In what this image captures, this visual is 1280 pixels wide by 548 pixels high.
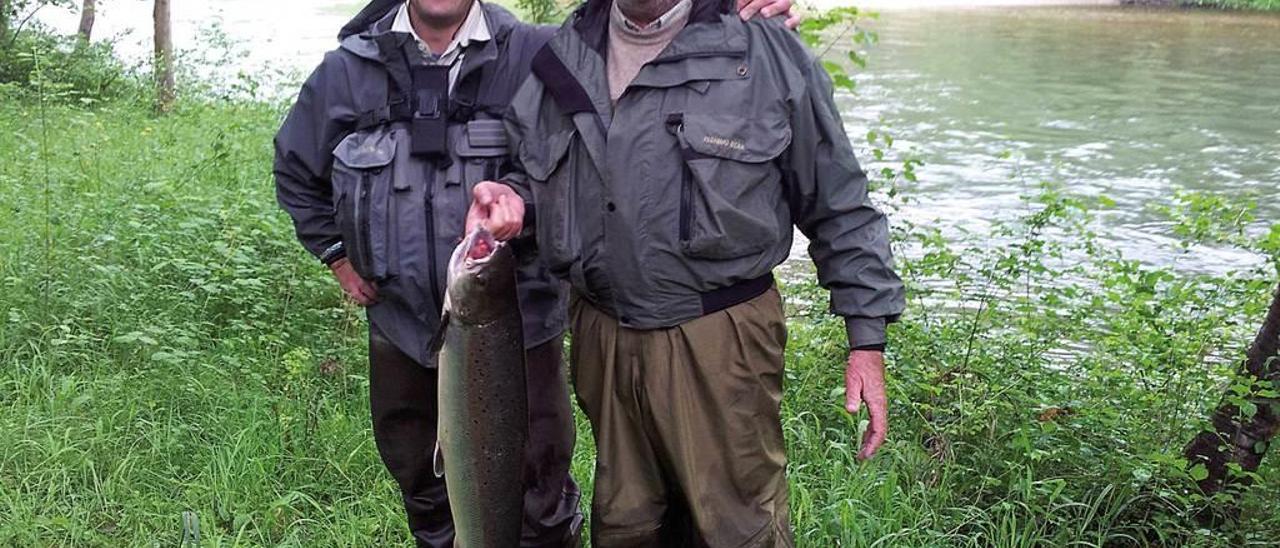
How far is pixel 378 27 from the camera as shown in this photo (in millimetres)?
3252

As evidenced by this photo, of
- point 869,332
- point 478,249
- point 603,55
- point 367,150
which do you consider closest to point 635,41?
point 603,55

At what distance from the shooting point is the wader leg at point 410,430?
3365 millimetres

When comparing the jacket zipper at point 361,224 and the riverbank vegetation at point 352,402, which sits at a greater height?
the jacket zipper at point 361,224

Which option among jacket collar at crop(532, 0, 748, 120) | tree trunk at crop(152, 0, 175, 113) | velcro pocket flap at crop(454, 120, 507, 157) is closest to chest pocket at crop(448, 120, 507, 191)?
velcro pocket flap at crop(454, 120, 507, 157)

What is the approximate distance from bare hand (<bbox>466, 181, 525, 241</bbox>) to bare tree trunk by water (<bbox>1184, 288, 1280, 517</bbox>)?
2547 mm

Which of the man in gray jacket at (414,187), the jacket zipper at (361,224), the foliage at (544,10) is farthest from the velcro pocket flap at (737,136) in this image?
the foliage at (544,10)

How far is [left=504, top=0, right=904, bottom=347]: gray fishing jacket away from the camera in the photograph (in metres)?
2.78

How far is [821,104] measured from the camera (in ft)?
9.33

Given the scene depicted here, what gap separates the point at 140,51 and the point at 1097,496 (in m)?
17.9

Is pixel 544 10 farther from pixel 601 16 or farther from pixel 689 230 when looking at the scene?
pixel 689 230

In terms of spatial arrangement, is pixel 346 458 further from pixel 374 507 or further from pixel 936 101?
pixel 936 101

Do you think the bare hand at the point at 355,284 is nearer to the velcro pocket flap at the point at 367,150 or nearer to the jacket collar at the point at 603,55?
the velcro pocket flap at the point at 367,150

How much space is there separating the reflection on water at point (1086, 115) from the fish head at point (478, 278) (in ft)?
15.9

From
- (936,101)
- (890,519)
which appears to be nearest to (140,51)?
(936,101)
